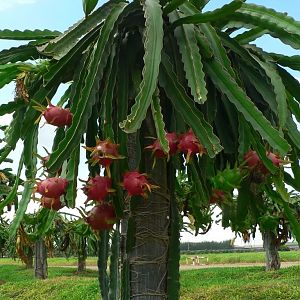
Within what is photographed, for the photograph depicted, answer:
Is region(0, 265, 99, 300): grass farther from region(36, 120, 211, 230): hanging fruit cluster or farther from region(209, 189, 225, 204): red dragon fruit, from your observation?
region(36, 120, 211, 230): hanging fruit cluster

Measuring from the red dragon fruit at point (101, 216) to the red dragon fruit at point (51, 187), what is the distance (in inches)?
4.8

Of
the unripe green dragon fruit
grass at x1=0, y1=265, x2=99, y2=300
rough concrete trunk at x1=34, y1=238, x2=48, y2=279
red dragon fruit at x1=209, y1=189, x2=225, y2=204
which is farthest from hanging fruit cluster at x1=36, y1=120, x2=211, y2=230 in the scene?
rough concrete trunk at x1=34, y1=238, x2=48, y2=279

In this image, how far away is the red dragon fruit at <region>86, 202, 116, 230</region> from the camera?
5.49 ft

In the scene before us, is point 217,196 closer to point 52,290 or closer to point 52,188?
point 52,188

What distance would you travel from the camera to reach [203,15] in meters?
1.73

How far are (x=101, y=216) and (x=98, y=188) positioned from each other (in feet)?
0.44

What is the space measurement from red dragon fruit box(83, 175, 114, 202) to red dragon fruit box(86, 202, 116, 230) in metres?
0.09

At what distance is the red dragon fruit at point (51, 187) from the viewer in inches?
62.7

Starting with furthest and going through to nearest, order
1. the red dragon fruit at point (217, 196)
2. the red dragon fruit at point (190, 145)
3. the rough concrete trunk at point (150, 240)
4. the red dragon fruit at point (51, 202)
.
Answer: the red dragon fruit at point (217, 196) → the rough concrete trunk at point (150, 240) → the red dragon fruit at point (51, 202) → the red dragon fruit at point (190, 145)

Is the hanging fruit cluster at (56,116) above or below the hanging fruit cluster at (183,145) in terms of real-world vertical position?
above

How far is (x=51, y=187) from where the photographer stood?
1.60m

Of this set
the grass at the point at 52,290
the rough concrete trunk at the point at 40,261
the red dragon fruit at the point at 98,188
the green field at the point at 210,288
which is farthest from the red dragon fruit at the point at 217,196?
the rough concrete trunk at the point at 40,261

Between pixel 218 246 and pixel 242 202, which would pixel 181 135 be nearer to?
pixel 242 202

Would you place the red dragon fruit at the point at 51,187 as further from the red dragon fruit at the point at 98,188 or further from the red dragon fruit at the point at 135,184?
the red dragon fruit at the point at 135,184
